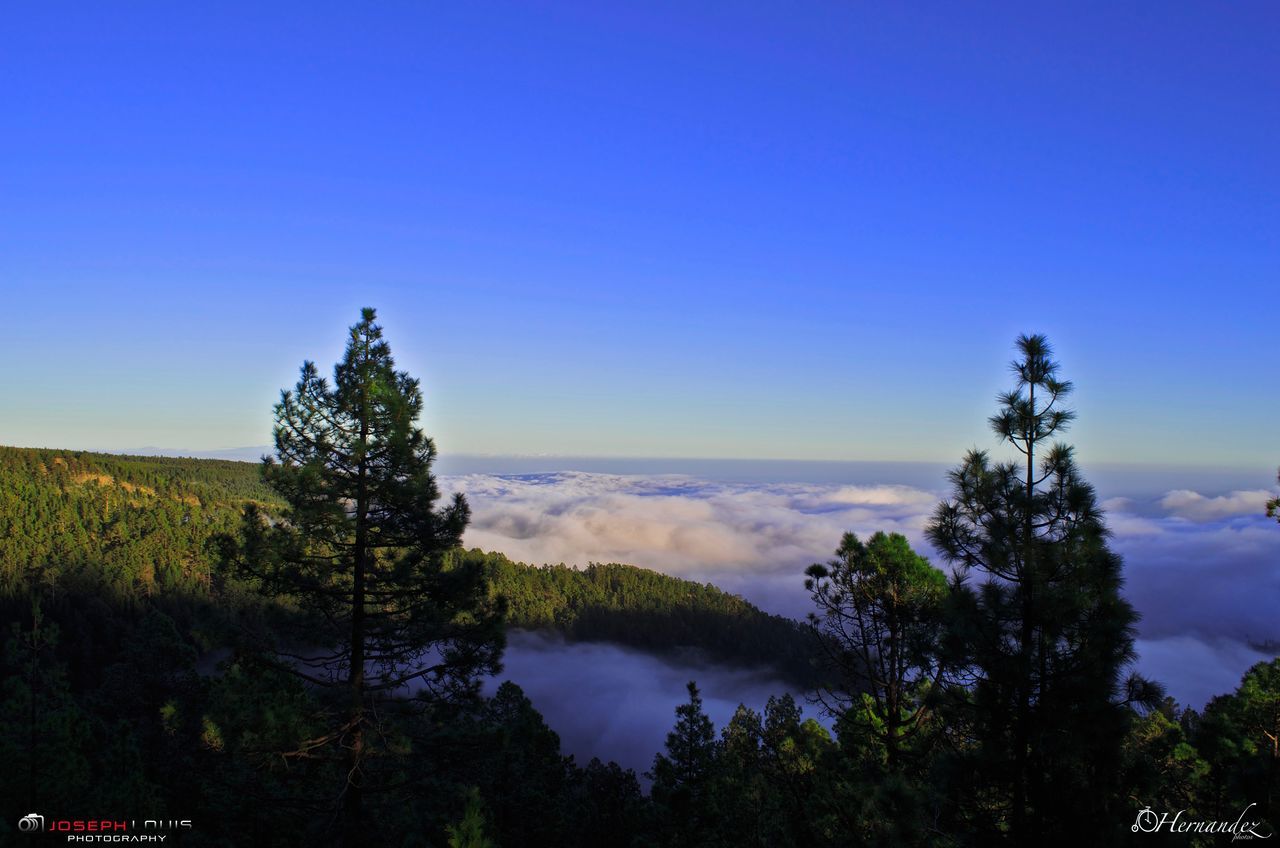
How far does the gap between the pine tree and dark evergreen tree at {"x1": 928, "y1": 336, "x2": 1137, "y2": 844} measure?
8717 millimetres

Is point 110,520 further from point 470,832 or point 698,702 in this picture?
point 470,832

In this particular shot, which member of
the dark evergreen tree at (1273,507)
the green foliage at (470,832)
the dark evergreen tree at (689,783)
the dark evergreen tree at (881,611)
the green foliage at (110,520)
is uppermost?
the dark evergreen tree at (1273,507)

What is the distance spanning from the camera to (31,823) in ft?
44.0

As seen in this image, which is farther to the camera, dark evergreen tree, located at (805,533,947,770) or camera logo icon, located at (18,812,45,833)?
camera logo icon, located at (18,812,45,833)

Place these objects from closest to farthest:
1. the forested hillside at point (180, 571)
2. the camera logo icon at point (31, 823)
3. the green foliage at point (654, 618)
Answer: the camera logo icon at point (31, 823), the forested hillside at point (180, 571), the green foliage at point (654, 618)

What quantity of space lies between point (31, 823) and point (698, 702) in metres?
18.1

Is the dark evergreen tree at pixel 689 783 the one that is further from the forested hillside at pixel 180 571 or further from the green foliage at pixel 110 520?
the forested hillside at pixel 180 571

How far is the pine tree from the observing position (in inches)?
470

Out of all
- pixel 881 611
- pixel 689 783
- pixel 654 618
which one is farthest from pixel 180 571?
pixel 881 611

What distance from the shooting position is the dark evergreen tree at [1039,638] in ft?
24.9

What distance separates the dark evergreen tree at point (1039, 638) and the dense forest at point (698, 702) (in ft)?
0.08

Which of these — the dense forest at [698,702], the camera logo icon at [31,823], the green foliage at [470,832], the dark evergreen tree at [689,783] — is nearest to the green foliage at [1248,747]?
the dense forest at [698,702]

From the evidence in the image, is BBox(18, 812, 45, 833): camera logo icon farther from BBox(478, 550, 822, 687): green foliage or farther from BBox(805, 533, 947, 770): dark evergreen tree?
BBox(478, 550, 822, 687): green foliage

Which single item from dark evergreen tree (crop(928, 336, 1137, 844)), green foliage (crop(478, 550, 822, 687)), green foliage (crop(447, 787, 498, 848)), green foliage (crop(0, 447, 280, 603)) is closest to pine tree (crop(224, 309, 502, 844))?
green foliage (crop(447, 787, 498, 848))
